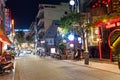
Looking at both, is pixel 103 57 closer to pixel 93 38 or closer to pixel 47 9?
pixel 93 38

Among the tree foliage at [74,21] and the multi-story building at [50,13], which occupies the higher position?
the multi-story building at [50,13]

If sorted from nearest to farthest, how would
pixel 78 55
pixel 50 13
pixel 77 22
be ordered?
pixel 77 22
pixel 78 55
pixel 50 13

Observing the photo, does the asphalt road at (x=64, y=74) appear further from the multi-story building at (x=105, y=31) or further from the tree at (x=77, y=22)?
the tree at (x=77, y=22)

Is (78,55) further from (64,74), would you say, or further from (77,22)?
(64,74)

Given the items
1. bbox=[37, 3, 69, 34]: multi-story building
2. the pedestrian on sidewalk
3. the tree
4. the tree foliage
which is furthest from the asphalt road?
bbox=[37, 3, 69, 34]: multi-story building

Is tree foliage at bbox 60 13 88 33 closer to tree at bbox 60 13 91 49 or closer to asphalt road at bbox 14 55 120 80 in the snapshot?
tree at bbox 60 13 91 49

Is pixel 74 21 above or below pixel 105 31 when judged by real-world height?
above

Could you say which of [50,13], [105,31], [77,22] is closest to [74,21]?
[77,22]

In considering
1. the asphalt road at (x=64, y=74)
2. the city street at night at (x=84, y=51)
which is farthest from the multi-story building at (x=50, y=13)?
the asphalt road at (x=64, y=74)

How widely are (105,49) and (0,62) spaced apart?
1643 cm

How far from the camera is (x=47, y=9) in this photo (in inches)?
4395

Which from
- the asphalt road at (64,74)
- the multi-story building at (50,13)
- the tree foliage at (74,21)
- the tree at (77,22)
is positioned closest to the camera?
the asphalt road at (64,74)

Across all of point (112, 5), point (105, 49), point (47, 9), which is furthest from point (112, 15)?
point (47, 9)

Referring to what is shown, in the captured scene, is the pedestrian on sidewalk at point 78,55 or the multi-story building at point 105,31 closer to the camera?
the multi-story building at point 105,31
